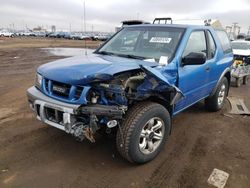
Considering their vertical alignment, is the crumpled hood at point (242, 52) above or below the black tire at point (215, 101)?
above

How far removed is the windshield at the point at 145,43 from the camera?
392cm

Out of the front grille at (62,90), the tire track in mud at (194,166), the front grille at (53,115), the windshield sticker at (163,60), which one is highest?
the windshield sticker at (163,60)

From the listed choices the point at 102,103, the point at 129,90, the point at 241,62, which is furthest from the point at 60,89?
the point at 241,62

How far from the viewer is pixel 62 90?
3109 mm

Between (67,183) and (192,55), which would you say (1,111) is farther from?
(192,55)

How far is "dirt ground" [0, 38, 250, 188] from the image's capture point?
→ 10.1 feet

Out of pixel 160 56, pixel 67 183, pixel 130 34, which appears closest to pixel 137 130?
pixel 67 183

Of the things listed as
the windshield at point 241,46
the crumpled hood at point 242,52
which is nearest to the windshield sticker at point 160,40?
the crumpled hood at point 242,52

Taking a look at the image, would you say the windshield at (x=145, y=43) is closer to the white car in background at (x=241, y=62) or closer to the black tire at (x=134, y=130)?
the black tire at (x=134, y=130)

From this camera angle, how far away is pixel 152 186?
2975 millimetres

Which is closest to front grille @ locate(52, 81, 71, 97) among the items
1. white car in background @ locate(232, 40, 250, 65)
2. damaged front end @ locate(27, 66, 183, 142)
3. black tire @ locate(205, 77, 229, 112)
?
damaged front end @ locate(27, 66, 183, 142)

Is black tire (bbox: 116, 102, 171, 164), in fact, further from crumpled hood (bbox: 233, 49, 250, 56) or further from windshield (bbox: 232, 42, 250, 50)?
windshield (bbox: 232, 42, 250, 50)

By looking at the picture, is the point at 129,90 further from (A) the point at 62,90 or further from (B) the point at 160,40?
(B) the point at 160,40

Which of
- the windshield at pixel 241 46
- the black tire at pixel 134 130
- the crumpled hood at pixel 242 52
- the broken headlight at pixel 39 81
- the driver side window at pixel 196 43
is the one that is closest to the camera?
the black tire at pixel 134 130
